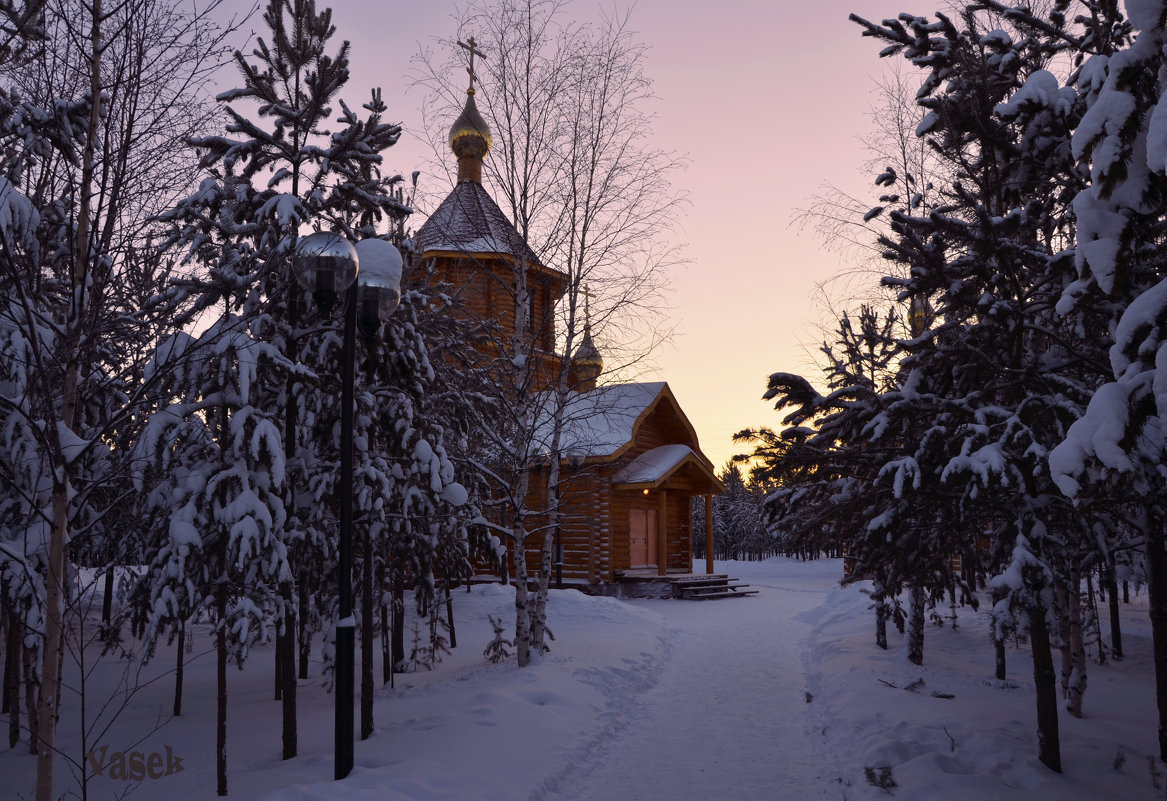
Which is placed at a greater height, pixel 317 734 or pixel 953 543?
pixel 953 543

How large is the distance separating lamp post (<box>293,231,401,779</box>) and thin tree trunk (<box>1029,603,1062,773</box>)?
5846 mm

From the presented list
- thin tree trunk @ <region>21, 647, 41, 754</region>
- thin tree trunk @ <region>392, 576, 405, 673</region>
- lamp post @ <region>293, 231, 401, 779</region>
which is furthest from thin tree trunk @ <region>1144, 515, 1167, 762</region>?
thin tree trunk @ <region>21, 647, 41, 754</region>

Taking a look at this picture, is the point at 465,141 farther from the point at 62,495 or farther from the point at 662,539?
the point at 62,495

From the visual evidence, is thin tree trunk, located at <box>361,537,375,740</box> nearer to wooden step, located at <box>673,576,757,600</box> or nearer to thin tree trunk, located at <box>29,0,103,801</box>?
thin tree trunk, located at <box>29,0,103,801</box>

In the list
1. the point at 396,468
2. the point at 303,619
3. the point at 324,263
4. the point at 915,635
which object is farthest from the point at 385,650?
the point at 915,635

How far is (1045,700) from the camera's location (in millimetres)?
6727

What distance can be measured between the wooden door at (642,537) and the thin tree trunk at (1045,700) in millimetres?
18771

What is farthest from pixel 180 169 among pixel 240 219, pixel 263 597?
pixel 263 597

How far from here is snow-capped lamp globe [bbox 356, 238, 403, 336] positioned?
6504 mm

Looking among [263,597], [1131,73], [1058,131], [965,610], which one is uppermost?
[1058,131]

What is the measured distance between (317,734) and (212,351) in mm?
4695

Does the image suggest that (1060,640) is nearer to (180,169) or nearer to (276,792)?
(276,792)

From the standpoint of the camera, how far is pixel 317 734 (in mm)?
8766

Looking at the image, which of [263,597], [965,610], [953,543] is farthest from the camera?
[965,610]
